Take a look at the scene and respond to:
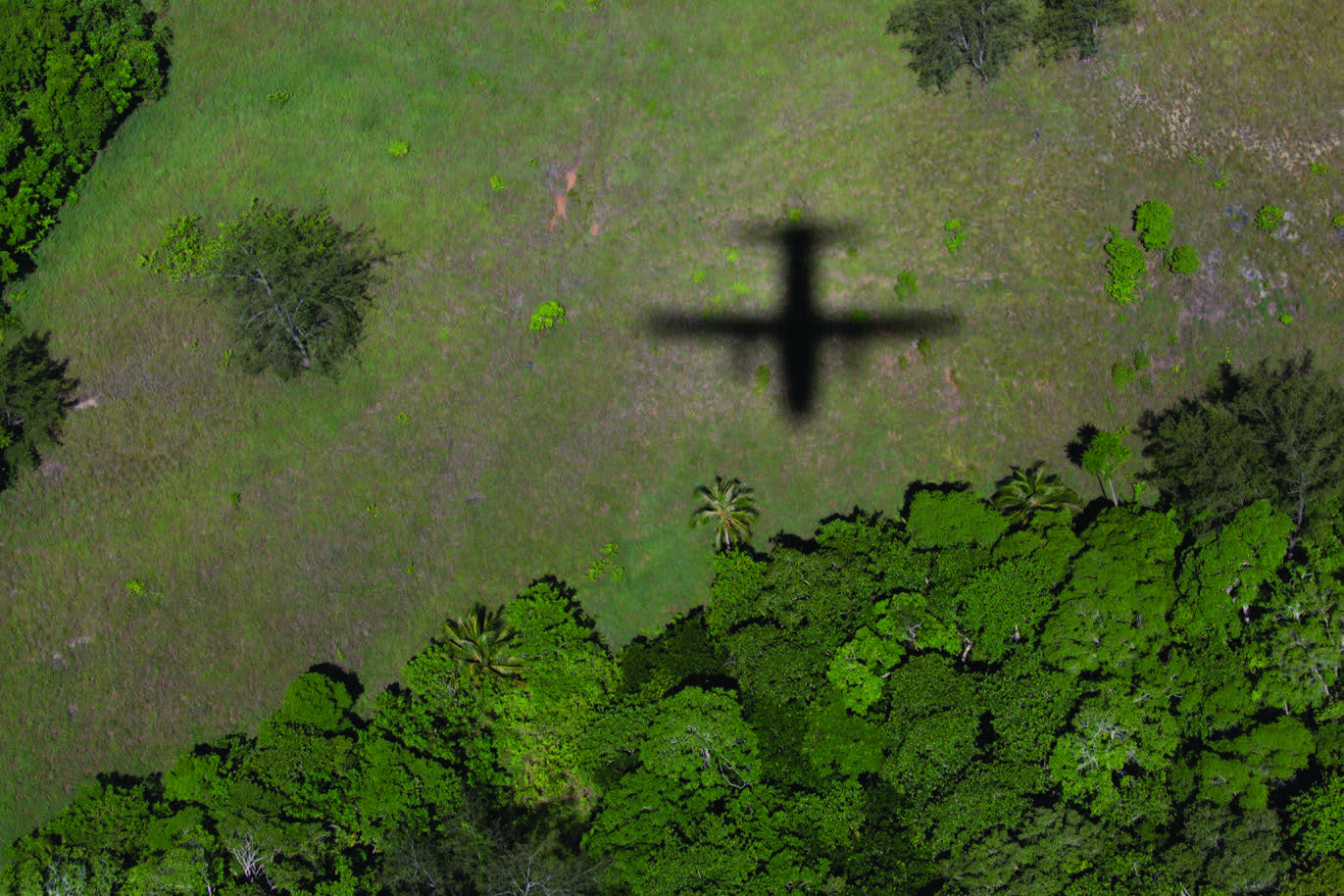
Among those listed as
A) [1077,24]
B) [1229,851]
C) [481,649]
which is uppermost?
[1077,24]

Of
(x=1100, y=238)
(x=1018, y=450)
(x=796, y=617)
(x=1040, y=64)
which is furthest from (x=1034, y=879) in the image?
(x=1040, y=64)

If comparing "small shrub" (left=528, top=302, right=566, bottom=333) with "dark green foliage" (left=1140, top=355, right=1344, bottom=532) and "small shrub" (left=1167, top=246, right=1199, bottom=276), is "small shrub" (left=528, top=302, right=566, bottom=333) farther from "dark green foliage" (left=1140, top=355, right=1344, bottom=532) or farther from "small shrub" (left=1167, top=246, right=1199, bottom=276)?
"small shrub" (left=1167, top=246, right=1199, bottom=276)

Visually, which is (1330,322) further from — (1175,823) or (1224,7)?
(1175,823)

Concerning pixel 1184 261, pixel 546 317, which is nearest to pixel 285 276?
pixel 546 317

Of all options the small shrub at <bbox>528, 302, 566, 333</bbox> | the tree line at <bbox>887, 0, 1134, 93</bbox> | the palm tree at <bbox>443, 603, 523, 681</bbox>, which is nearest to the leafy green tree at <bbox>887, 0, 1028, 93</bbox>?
the tree line at <bbox>887, 0, 1134, 93</bbox>

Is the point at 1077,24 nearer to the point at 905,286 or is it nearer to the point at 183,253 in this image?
the point at 905,286

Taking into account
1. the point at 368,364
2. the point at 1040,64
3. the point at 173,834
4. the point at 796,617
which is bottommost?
the point at 173,834
